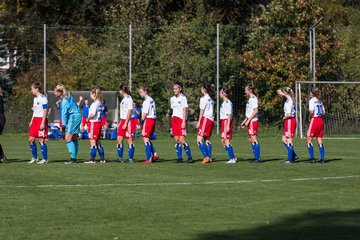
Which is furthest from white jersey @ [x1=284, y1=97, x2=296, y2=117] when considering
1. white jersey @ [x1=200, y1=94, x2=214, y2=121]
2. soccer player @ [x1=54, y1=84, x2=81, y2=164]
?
soccer player @ [x1=54, y1=84, x2=81, y2=164]

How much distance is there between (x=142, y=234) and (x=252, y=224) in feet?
5.55

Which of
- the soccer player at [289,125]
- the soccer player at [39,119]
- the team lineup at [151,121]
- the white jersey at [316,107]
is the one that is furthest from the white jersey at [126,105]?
the white jersey at [316,107]

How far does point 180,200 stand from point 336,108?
29998 millimetres

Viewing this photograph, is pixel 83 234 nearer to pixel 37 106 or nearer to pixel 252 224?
pixel 252 224

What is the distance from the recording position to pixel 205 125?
86.1ft

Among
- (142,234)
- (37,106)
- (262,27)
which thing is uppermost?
(262,27)

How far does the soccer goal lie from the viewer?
4478 centimetres

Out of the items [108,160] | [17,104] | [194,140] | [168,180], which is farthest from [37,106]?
[17,104]

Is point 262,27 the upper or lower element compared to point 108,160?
upper

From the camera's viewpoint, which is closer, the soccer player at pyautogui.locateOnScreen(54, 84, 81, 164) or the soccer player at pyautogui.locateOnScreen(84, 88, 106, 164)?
the soccer player at pyautogui.locateOnScreen(54, 84, 81, 164)

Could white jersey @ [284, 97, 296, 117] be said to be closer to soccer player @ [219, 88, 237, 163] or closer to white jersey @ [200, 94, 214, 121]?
soccer player @ [219, 88, 237, 163]

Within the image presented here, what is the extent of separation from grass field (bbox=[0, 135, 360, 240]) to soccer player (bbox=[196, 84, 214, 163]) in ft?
1.46

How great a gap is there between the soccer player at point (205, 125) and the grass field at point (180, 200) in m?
0.45

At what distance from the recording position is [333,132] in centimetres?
4500
